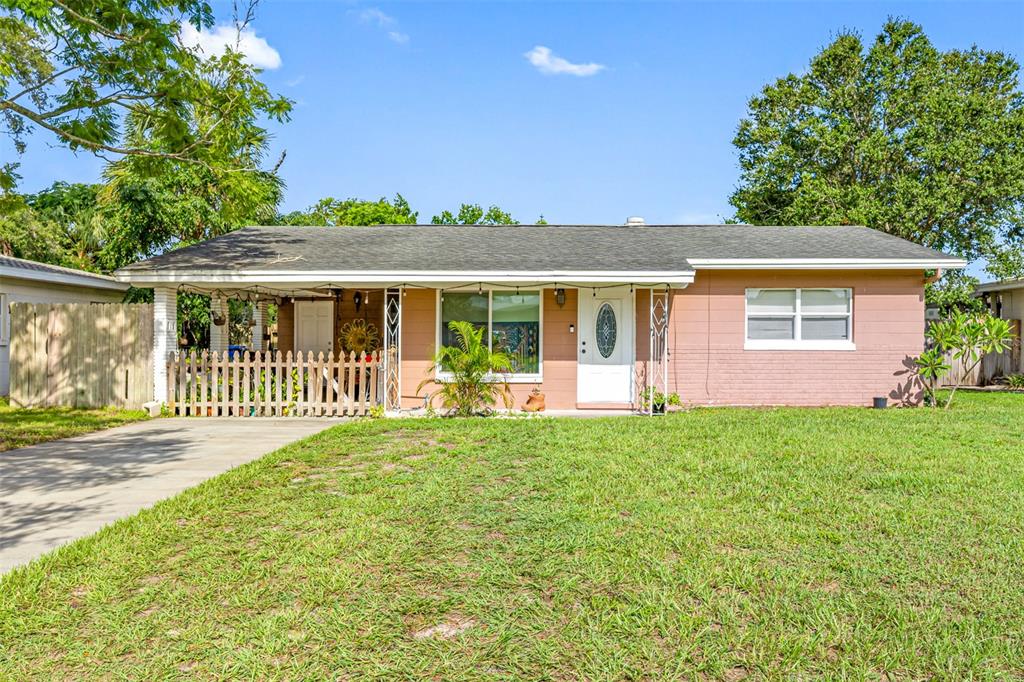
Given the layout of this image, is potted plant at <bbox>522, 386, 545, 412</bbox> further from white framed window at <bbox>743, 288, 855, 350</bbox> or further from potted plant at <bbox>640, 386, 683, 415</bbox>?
white framed window at <bbox>743, 288, 855, 350</bbox>

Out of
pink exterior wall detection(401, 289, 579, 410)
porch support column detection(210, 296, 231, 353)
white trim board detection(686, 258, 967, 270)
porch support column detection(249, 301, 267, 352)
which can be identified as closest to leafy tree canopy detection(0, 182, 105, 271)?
porch support column detection(249, 301, 267, 352)

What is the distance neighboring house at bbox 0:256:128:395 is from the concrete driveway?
6828mm

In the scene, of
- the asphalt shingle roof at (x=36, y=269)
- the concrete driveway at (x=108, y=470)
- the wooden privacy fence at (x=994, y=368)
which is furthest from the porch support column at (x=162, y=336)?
the wooden privacy fence at (x=994, y=368)

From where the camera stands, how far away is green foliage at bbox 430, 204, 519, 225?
127 ft

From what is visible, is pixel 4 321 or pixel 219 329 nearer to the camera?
pixel 4 321

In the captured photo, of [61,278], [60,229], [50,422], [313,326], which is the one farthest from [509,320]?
[60,229]

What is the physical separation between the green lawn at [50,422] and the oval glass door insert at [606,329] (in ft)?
25.6

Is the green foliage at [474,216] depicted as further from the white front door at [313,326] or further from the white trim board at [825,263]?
the white trim board at [825,263]

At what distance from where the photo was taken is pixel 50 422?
9.78m

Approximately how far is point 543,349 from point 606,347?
1.16m

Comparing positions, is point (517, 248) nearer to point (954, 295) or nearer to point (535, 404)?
point (535, 404)

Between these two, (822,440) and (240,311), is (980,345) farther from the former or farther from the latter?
(240,311)

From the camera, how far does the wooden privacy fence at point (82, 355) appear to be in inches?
446

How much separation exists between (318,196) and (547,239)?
28.7 meters
